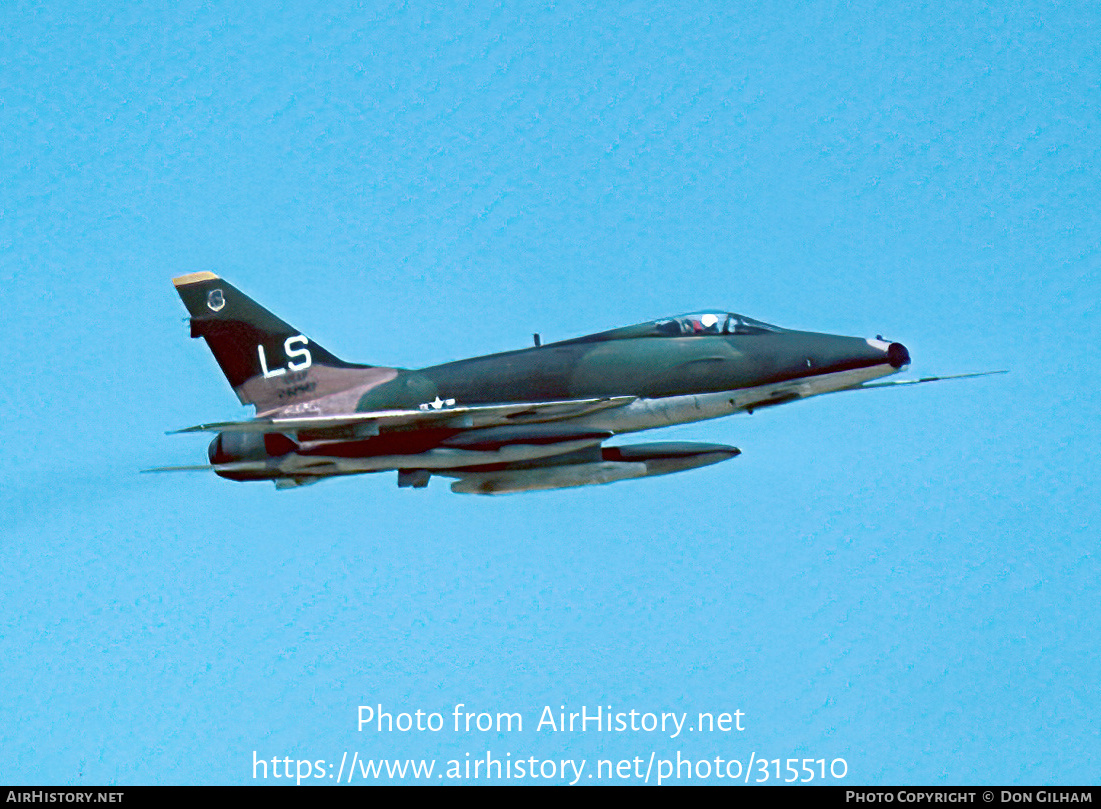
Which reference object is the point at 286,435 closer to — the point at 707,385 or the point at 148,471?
the point at 148,471

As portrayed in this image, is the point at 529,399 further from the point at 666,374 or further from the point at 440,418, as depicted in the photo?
the point at 666,374

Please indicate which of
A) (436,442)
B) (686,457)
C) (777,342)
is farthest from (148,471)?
(777,342)

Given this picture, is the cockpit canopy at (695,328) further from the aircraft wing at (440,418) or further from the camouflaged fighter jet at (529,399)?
the aircraft wing at (440,418)

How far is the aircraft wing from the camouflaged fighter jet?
3 centimetres

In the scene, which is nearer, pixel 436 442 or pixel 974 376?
pixel 974 376

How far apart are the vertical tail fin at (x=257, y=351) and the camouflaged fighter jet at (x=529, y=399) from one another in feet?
0.11

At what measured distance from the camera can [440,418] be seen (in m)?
27.5

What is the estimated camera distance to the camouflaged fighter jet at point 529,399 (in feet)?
89.2

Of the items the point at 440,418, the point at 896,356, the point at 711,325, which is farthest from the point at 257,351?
the point at 896,356

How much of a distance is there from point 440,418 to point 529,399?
1.71m

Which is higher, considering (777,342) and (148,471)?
(777,342)

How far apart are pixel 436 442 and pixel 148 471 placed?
547 cm
